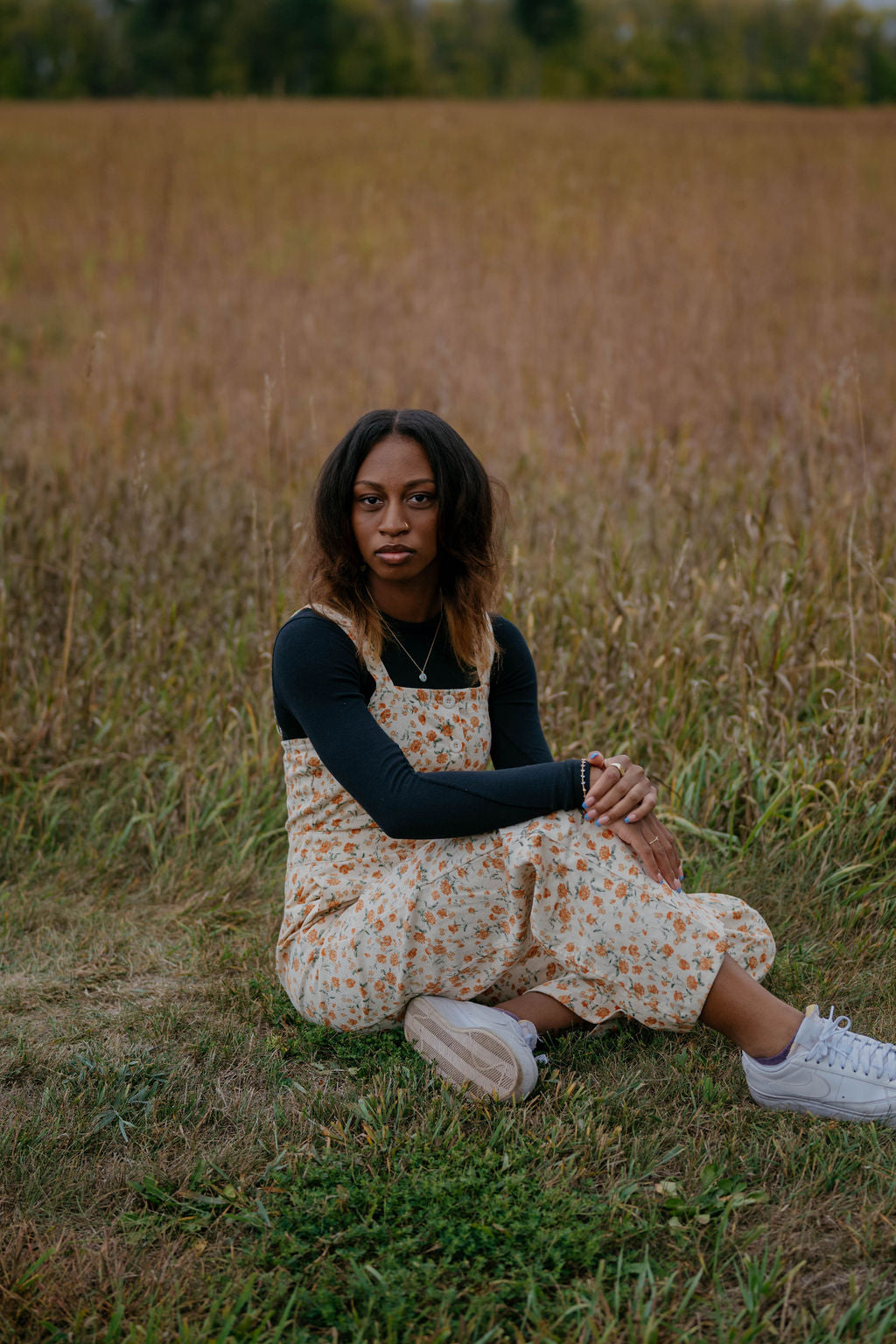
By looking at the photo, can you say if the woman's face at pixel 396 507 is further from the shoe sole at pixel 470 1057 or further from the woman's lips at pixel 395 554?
the shoe sole at pixel 470 1057

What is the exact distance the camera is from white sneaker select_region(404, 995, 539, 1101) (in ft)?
6.81

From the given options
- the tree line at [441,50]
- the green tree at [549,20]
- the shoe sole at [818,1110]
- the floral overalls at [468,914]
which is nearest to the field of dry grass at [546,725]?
the shoe sole at [818,1110]

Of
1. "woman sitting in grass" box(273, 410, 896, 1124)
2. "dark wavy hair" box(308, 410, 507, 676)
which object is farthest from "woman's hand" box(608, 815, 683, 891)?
"dark wavy hair" box(308, 410, 507, 676)

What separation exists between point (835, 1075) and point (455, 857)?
2.54 ft

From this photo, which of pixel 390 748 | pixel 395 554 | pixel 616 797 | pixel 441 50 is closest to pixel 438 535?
pixel 395 554

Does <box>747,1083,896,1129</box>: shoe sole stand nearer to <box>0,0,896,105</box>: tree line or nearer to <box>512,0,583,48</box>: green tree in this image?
<box>0,0,896,105</box>: tree line

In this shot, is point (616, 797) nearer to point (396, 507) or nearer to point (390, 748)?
point (390, 748)

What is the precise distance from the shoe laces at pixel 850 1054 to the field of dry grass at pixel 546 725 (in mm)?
118

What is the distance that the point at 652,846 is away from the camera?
213cm

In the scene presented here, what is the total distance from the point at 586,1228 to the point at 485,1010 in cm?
49

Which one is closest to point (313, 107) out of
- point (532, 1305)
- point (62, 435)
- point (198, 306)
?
point (198, 306)

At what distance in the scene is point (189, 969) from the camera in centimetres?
270

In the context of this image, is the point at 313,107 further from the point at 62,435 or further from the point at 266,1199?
the point at 266,1199

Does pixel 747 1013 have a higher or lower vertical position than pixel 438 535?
lower
